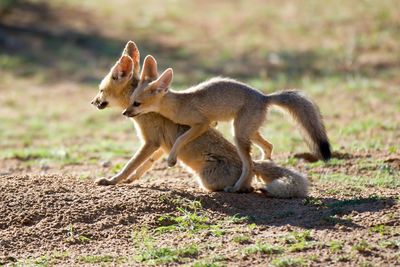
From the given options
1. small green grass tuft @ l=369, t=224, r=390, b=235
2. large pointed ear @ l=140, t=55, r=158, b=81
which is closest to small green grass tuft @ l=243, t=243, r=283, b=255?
small green grass tuft @ l=369, t=224, r=390, b=235

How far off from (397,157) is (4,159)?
228 inches

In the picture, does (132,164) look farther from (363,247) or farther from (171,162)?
(363,247)

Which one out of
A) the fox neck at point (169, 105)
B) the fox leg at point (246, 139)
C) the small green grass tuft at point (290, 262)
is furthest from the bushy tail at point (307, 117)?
the small green grass tuft at point (290, 262)

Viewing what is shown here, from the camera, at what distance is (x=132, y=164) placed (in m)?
8.31

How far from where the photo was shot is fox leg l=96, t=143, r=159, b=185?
824 cm

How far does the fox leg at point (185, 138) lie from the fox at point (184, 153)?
0.07 meters

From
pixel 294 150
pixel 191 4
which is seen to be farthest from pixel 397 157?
pixel 191 4

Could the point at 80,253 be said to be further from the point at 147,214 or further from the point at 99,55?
the point at 99,55

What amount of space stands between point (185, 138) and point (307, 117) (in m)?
1.35

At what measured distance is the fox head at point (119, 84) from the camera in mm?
8789

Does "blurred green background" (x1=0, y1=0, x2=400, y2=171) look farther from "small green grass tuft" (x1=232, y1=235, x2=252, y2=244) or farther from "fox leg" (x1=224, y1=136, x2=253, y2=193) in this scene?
"small green grass tuft" (x1=232, y1=235, x2=252, y2=244)

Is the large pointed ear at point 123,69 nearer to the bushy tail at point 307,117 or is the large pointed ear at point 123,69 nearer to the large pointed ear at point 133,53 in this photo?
the large pointed ear at point 133,53

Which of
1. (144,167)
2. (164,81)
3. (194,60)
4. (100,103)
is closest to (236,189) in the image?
(144,167)

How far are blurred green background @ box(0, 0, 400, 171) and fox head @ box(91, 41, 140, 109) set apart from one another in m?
2.15
